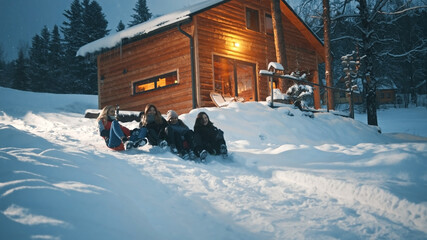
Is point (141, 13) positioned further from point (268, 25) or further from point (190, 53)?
point (190, 53)

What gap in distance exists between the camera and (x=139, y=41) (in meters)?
13.2

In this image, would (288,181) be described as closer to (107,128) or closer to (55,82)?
(107,128)

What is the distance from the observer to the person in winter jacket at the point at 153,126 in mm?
5759

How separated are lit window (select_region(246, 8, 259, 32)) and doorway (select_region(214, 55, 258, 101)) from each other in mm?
1854

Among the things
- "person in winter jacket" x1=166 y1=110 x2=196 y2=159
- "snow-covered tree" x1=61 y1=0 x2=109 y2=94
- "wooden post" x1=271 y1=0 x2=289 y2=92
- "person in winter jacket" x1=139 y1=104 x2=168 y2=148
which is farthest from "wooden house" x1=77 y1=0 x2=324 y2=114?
"snow-covered tree" x1=61 y1=0 x2=109 y2=94

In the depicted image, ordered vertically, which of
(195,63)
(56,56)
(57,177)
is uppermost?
(56,56)

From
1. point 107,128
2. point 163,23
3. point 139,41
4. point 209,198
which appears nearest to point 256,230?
point 209,198

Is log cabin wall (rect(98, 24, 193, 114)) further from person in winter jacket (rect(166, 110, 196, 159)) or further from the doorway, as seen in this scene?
person in winter jacket (rect(166, 110, 196, 159))

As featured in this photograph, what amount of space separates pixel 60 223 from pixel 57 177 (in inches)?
42.5

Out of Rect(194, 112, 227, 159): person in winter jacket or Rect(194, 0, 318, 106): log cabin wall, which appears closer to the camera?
Rect(194, 112, 227, 159): person in winter jacket

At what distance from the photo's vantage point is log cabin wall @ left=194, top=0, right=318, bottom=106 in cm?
1155

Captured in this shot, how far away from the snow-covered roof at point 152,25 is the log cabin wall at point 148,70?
471 mm

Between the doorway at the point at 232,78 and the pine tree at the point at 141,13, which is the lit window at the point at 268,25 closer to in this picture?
the doorway at the point at 232,78

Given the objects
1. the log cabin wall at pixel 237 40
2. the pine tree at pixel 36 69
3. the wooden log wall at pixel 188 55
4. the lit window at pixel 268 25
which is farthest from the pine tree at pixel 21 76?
the lit window at pixel 268 25
